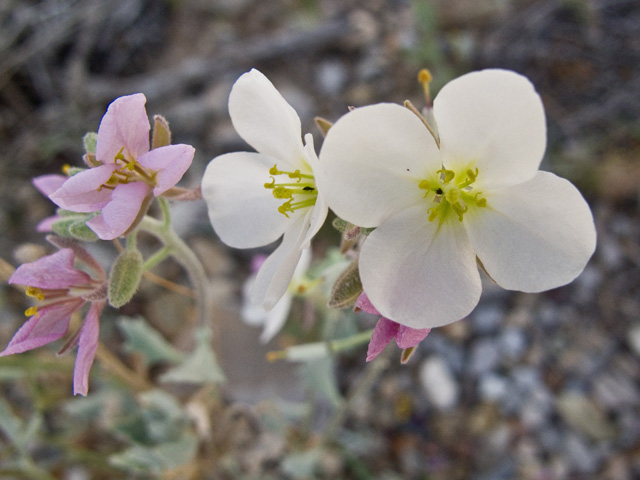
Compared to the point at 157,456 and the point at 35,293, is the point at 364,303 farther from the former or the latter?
the point at 157,456

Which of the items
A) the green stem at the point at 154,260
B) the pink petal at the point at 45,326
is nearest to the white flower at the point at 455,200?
the green stem at the point at 154,260

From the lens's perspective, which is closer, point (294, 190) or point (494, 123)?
point (494, 123)

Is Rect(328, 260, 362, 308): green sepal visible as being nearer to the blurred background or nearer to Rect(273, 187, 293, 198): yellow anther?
Rect(273, 187, 293, 198): yellow anther

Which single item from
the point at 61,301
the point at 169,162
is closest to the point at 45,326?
the point at 61,301

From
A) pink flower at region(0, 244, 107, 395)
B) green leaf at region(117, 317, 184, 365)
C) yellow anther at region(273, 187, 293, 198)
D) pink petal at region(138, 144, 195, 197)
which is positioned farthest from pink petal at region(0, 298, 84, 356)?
green leaf at region(117, 317, 184, 365)

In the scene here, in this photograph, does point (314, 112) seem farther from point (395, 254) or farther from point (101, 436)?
point (395, 254)

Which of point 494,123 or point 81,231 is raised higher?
point 494,123

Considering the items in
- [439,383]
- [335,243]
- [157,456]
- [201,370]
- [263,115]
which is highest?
[263,115]
